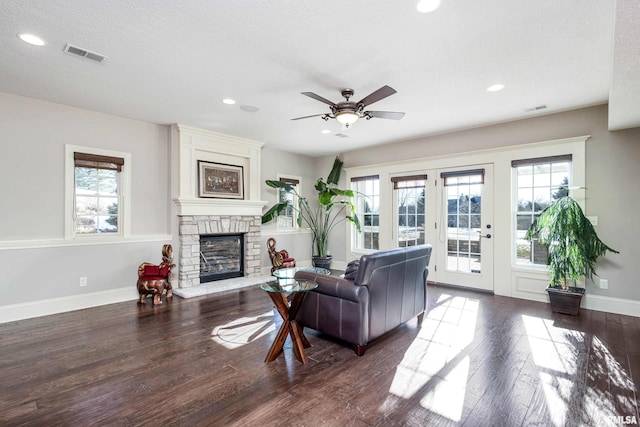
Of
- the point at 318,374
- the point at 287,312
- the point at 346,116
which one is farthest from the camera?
the point at 346,116

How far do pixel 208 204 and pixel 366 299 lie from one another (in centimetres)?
369

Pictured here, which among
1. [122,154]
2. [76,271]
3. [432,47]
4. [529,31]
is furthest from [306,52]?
[76,271]

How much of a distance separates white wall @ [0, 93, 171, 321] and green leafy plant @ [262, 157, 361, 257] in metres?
2.48

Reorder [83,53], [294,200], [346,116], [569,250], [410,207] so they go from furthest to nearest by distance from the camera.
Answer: [294,200]
[410,207]
[569,250]
[346,116]
[83,53]

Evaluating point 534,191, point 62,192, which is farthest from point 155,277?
point 534,191

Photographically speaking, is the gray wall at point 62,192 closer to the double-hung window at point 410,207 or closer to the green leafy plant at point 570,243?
the green leafy plant at point 570,243

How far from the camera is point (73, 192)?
4309 millimetres

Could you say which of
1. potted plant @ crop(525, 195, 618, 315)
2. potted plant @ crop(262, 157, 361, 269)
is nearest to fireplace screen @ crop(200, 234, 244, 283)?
potted plant @ crop(262, 157, 361, 269)

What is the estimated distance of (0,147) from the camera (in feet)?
12.4

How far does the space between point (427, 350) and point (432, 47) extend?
283 cm

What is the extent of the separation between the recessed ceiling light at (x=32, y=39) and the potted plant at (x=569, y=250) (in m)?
5.96

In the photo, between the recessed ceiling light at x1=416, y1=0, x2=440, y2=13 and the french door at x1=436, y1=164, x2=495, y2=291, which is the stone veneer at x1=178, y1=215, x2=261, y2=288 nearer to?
the french door at x1=436, y1=164, x2=495, y2=291

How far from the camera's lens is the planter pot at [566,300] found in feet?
12.8

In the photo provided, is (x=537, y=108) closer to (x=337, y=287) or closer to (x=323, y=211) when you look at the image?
(x=337, y=287)
